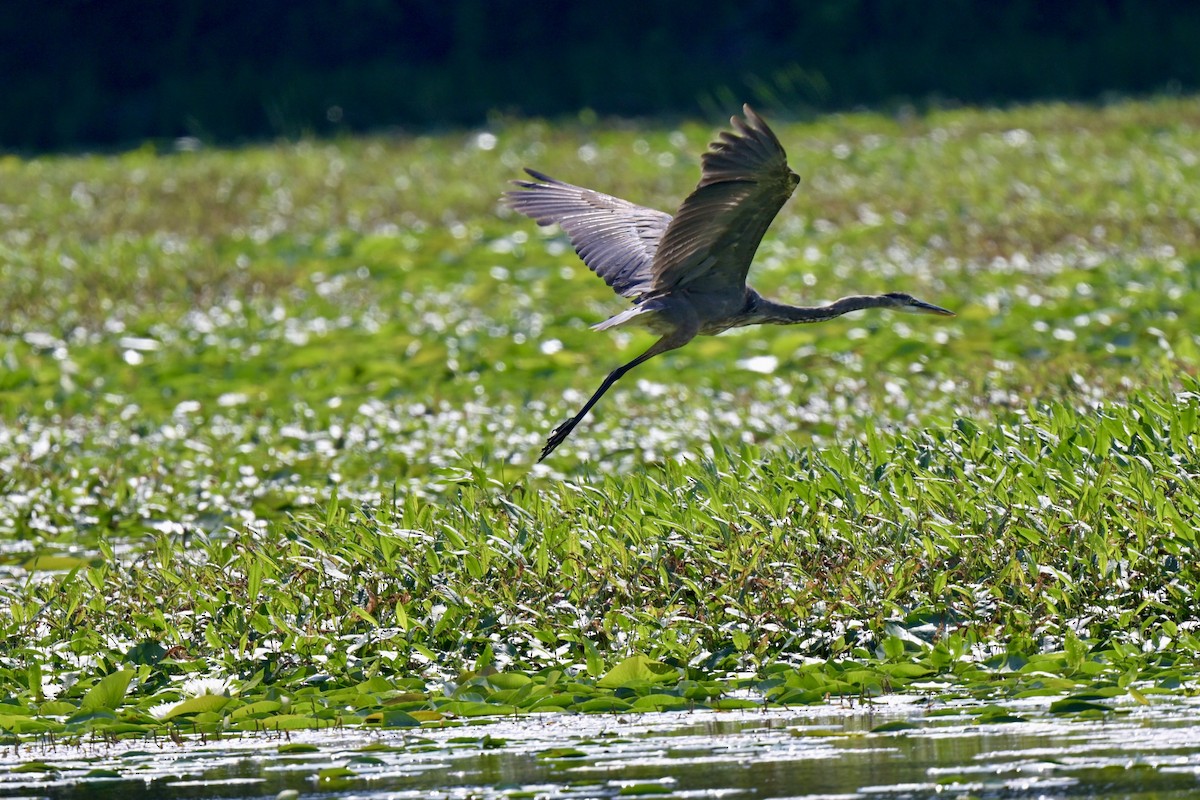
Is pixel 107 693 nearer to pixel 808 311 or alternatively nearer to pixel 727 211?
pixel 727 211

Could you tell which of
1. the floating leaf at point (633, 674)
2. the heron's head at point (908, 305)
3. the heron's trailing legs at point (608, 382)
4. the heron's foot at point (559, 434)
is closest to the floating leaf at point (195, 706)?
the floating leaf at point (633, 674)

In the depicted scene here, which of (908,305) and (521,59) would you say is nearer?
(908,305)

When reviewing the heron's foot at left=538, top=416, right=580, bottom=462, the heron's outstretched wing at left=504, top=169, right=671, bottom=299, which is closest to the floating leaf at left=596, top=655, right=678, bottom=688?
the heron's foot at left=538, top=416, right=580, bottom=462

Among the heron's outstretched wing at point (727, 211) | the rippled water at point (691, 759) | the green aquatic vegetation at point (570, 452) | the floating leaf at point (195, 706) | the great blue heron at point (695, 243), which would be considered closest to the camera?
the rippled water at point (691, 759)

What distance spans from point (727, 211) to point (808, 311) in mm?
1212

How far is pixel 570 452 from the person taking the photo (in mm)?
7934

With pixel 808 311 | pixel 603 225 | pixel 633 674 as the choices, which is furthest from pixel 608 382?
pixel 633 674

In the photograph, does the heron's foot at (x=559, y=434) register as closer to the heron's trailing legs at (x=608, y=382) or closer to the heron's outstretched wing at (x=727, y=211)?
the heron's trailing legs at (x=608, y=382)

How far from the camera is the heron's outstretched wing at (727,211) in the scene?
218 inches

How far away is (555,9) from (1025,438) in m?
18.5

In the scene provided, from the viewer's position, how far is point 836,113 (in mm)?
18391

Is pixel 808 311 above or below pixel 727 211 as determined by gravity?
below

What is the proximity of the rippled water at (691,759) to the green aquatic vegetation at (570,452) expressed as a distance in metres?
0.13

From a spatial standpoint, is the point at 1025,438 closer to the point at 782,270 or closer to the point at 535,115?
the point at 782,270
